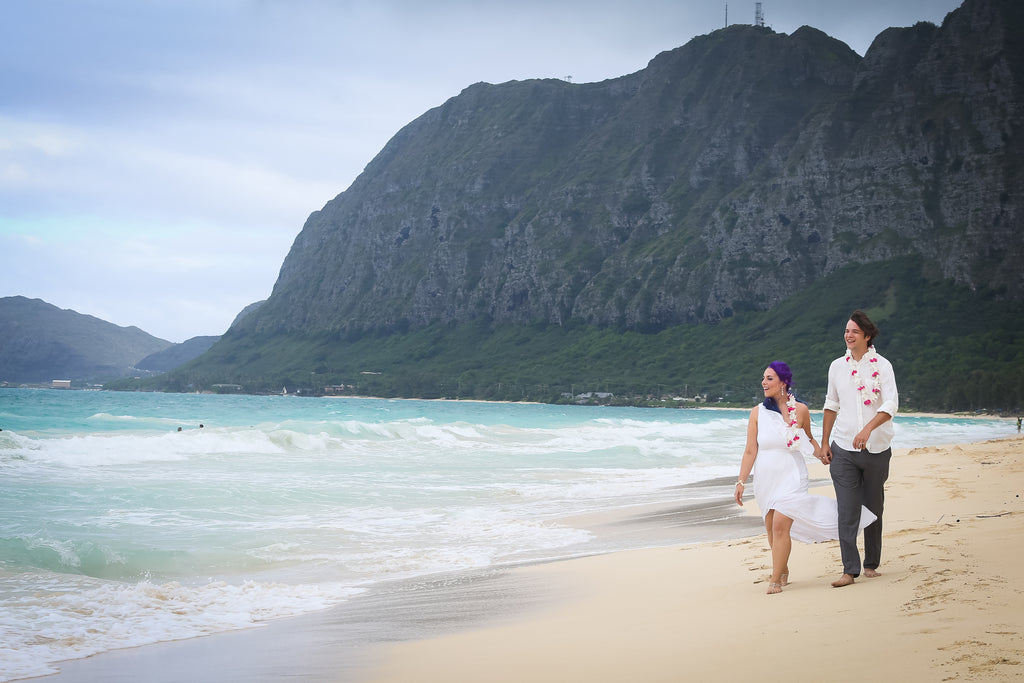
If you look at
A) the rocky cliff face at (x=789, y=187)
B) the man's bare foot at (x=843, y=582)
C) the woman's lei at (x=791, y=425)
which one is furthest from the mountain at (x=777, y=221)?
the man's bare foot at (x=843, y=582)

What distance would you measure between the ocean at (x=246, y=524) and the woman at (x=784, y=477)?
14.0 feet

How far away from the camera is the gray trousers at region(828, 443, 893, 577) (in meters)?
6.34

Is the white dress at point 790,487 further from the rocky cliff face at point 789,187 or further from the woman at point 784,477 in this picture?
the rocky cliff face at point 789,187

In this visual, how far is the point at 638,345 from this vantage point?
6383 inches

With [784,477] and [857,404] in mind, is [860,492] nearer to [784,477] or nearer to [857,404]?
[784,477]

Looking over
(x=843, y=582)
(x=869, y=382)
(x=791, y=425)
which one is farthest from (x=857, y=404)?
(x=843, y=582)

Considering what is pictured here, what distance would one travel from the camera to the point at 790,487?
649 centimetres

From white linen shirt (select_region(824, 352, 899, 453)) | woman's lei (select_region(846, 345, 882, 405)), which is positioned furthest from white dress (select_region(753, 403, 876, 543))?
woman's lei (select_region(846, 345, 882, 405))

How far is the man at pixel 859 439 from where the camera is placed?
6262mm

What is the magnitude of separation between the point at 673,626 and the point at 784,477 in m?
1.56

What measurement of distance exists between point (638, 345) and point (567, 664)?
521 feet

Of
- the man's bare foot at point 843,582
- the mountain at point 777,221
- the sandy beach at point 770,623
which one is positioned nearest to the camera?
the sandy beach at point 770,623

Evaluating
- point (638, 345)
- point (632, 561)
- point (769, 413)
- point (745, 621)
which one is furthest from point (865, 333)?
point (638, 345)

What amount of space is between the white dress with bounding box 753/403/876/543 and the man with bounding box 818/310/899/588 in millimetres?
144
